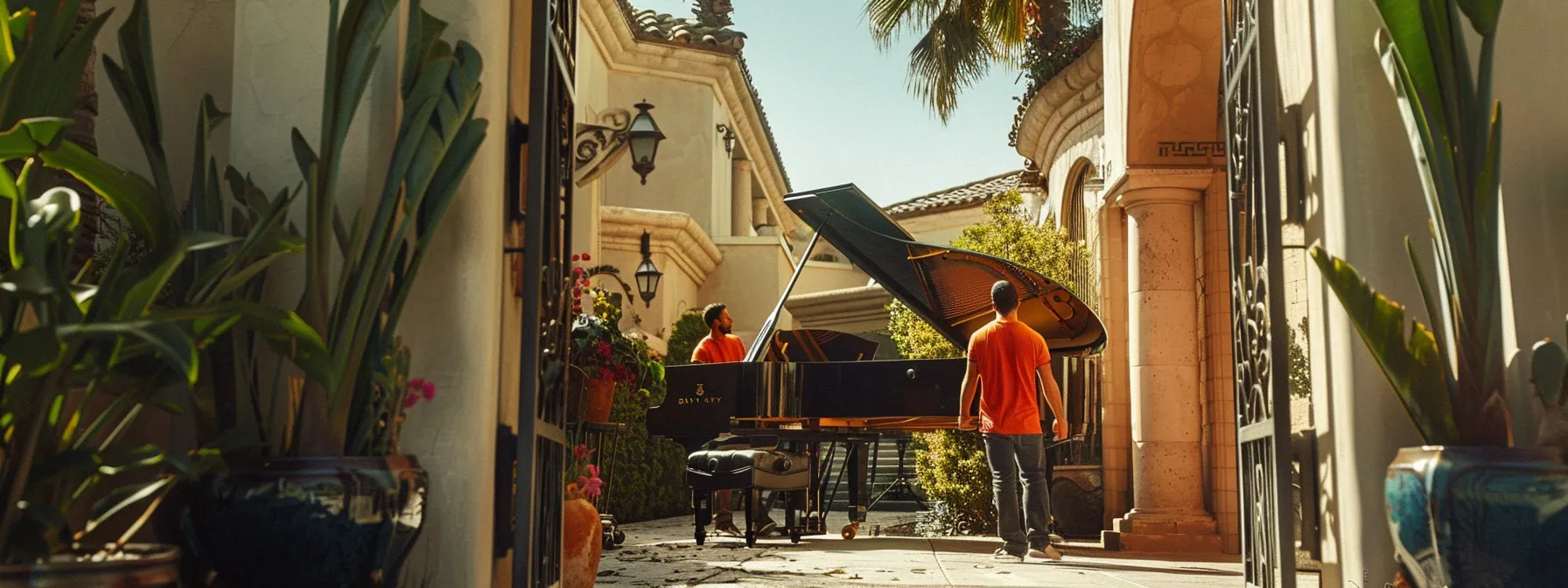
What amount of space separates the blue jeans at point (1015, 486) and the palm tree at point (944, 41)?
609 centimetres

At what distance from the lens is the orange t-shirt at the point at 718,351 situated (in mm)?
10500

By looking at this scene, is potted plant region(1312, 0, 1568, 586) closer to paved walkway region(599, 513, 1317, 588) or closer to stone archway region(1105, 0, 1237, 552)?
paved walkway region(599, 513, 1317, 588)

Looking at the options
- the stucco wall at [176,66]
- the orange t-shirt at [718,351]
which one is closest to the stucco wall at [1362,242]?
the stucco wall at [176,66]

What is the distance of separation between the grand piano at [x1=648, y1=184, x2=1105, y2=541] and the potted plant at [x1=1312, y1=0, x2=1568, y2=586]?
604 centimetres

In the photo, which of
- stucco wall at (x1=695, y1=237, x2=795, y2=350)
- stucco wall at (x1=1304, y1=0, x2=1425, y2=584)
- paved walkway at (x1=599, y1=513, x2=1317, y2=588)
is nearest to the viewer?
stucco wall at (x1=1304, y1=0, x2=1425, y2=584)

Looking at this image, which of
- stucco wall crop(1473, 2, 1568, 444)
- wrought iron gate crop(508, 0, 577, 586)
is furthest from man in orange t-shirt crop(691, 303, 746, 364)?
stucco wall crop(1473, 2, 1568, 444)

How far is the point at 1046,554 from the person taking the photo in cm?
799

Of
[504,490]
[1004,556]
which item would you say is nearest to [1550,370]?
[504,490]

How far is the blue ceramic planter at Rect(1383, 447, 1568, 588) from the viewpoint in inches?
125

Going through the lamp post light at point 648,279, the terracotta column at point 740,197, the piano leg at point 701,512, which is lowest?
the piano leg at point 701,512

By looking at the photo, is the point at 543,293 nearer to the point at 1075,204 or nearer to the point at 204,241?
the point at 204,241

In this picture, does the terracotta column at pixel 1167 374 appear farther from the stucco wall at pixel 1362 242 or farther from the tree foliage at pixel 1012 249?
the stucco wall at pixel 1362 242

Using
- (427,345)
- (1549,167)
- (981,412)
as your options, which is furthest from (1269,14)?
(981,412)

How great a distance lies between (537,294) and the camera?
4289 mm
